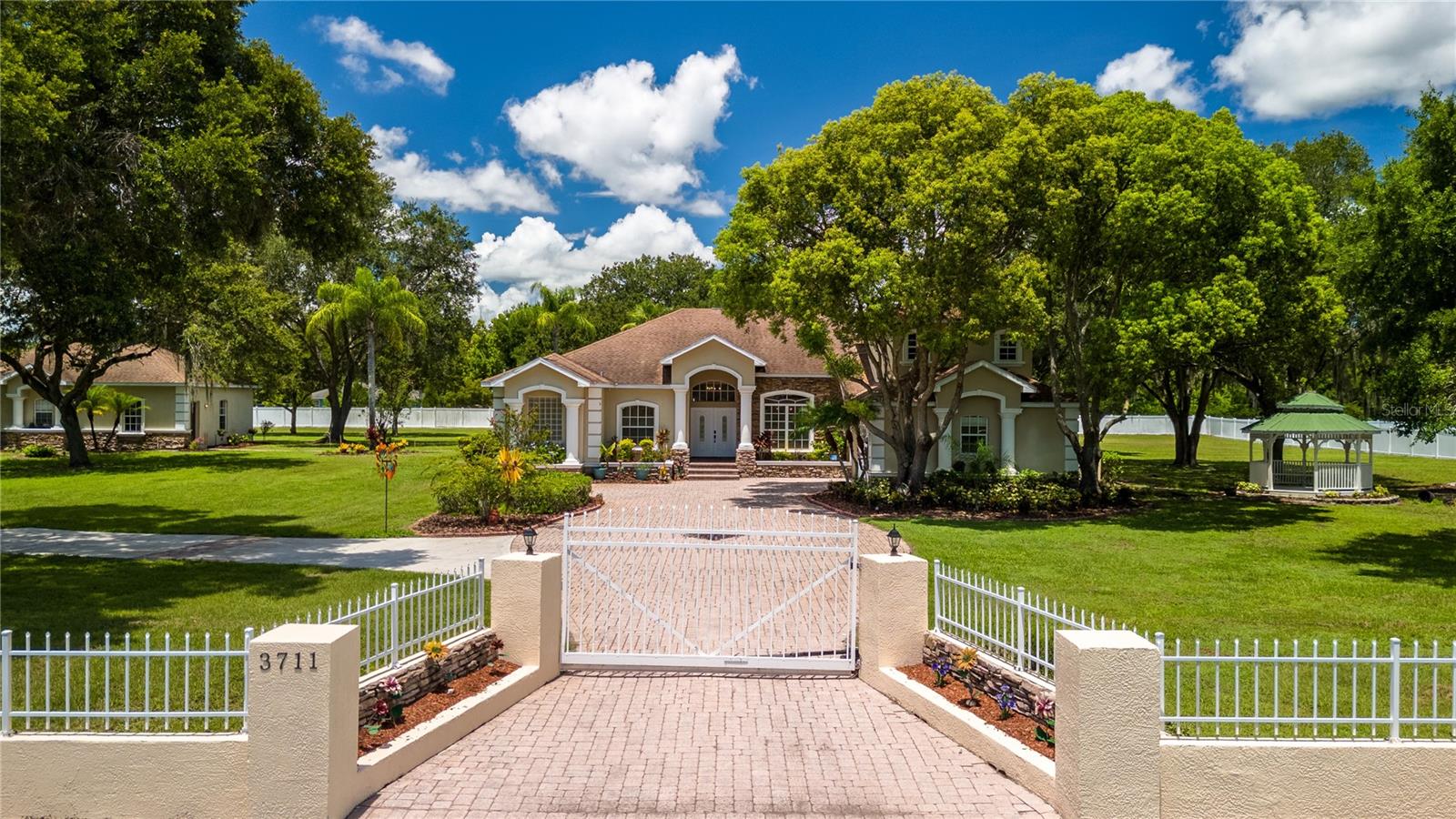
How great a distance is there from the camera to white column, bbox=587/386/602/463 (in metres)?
29.3

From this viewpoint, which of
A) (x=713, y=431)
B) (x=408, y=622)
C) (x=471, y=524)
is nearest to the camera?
(x=408, y=622)

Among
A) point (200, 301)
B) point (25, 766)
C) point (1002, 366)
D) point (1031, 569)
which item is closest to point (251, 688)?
point (25, 766)

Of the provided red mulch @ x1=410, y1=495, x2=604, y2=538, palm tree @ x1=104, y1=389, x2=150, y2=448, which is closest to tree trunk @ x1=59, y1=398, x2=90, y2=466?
palm tree @ x1=104, y1=389, x2=150, y2=448

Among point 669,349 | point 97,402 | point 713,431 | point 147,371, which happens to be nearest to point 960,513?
point 713,431

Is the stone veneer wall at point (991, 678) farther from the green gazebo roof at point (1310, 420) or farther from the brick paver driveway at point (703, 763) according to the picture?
the green gazebo roof at point (1310, 420)

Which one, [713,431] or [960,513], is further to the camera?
[713,431]

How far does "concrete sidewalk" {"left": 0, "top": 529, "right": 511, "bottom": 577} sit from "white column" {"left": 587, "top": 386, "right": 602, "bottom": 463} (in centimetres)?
1180

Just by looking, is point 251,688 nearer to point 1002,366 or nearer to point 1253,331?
point 1253,331

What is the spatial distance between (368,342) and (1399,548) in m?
39.9

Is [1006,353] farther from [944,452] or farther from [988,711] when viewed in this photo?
[988,711]

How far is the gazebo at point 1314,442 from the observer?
25.3 metres

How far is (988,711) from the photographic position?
7.44 m

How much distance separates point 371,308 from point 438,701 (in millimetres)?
35053

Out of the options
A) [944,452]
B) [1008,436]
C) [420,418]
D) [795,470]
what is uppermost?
[420,418]
